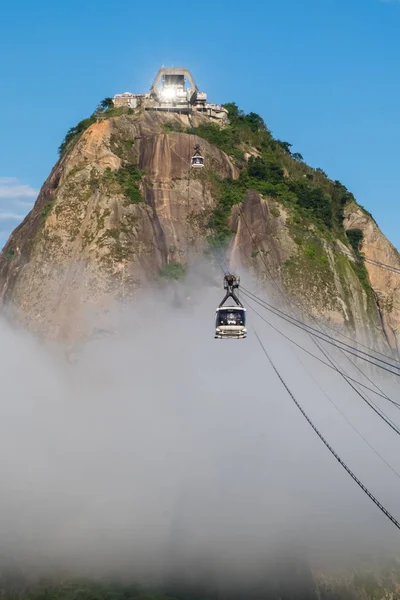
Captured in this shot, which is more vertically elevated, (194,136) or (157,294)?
(194,136)

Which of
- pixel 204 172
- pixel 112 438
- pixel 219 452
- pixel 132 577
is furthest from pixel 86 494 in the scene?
pixel 204 172

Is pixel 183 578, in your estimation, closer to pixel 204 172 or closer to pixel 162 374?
pixel 162 374

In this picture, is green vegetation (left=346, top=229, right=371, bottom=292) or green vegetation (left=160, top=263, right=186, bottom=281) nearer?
green vegetation (left=160, top=263, right=186, bottom=281)

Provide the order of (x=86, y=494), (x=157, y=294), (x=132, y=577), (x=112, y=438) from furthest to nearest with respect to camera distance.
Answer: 1. (x=112, y=438)
2. (x=86, y=494)
3. (x=157, y=294)
4. (x=132, y=577)

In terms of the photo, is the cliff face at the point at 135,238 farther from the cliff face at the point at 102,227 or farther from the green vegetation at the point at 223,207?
the green vegetation at the point at 223,207

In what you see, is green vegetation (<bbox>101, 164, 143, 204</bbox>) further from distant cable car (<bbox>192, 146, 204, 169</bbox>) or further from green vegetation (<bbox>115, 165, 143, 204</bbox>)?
distant cable car (<bbox>192, 146, 204, 169</bbox>)

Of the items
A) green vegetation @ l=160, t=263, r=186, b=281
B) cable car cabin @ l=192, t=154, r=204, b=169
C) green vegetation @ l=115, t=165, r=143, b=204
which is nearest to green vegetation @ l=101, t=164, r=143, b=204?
green vegetation @ l=115, t=165, r=143, b=204
